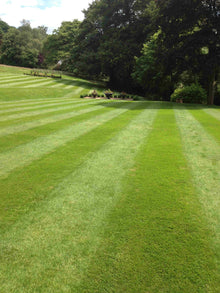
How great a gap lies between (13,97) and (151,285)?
19866mm

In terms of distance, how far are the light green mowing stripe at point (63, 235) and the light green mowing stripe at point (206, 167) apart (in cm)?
155

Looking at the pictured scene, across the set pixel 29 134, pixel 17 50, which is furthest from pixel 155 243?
pixel 17 50

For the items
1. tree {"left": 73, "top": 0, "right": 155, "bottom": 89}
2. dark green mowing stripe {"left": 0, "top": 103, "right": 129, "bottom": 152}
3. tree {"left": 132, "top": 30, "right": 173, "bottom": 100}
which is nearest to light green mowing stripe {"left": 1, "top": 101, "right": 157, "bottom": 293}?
dark green mowing stripe {"left": 0, "top": 103, "right": 129, "bottom": 152}

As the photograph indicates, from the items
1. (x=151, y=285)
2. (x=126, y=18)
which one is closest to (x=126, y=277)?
(x=151, y=285)

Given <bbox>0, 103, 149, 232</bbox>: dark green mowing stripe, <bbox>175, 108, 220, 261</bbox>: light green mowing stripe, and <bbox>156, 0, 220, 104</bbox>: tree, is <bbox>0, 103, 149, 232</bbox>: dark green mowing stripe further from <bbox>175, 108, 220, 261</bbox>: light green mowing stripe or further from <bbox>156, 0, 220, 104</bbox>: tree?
<bbox>156, 0, 220, 104</bbox>: tree

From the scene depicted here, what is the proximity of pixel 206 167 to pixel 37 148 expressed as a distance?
4630mm

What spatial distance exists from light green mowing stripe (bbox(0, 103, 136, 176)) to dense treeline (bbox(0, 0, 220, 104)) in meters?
16.1

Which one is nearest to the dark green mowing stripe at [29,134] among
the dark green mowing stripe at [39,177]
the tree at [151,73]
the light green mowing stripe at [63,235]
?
the dark green mowing stripe at [39,177]

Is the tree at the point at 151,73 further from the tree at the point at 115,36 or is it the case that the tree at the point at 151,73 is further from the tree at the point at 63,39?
the tree at the point at 63,39

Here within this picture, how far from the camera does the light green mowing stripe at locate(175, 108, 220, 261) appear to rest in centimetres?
319

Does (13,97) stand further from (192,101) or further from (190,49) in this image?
(192,101)

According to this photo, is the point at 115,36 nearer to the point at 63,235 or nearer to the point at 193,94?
the point at 193,94

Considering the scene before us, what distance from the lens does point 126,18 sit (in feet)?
115

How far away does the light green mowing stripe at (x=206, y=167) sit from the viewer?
3.19m
